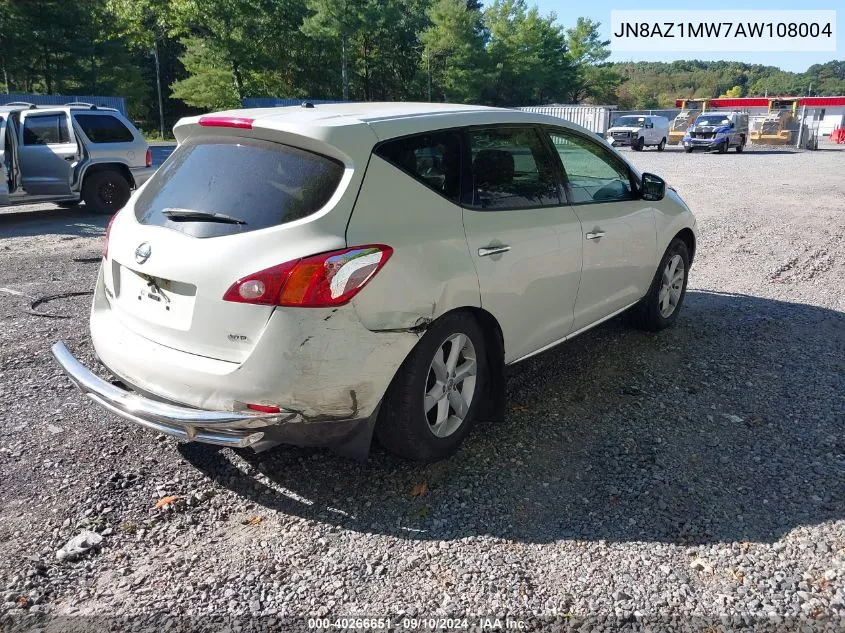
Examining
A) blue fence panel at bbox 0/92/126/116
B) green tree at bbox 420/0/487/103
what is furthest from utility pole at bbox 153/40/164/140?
green tree at bbox 420/0/487/103

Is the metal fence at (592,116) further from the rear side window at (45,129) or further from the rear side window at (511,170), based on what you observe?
the rear side window at (511,170)

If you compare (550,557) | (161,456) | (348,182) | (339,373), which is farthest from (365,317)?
(161,456)

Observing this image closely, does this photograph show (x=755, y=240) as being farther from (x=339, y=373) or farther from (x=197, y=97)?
(x=197, y=97)

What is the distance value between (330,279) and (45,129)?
10.8 metres

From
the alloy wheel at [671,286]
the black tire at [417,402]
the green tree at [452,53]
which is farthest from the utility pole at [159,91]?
the black tire at [417,402]

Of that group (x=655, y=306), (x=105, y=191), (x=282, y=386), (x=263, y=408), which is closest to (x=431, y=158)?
(x=282, y=386)

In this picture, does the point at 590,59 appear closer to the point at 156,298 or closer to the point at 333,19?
the point at 333,19

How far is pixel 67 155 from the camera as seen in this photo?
1123 cm

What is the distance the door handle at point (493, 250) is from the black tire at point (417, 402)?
1.04ft

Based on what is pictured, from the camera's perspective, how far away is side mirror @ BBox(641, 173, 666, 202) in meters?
4.93

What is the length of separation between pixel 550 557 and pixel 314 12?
49108mm

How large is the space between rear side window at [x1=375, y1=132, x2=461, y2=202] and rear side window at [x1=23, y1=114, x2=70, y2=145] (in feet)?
32.8

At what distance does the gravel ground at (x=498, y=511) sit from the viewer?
102 inches

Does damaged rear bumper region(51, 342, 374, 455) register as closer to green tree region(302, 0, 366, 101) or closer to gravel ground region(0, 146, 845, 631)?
gravel ground region(0, 146, 845, 631)
